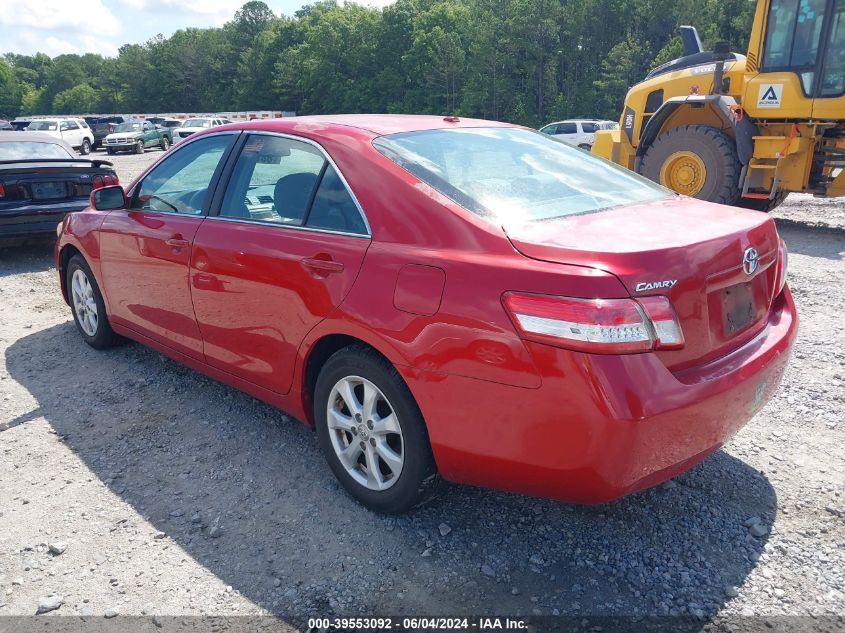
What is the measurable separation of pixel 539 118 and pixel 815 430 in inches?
2034

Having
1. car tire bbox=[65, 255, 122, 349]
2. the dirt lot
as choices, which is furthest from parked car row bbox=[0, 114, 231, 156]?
the dirt lot

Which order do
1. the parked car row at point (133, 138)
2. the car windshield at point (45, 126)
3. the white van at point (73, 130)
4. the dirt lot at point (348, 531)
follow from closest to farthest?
1. the dirt lot at point (348, 531)
2. the car windshield at point (45, 126)
3. the white van at point (73, 130)
4. the parked car row at point (133, 138)

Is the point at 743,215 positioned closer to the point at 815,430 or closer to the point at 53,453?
the point at 815,430

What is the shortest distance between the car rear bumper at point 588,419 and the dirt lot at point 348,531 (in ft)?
1.35

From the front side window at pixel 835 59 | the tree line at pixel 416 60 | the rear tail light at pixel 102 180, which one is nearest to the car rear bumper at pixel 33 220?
the rear tail light at pixel 102 180

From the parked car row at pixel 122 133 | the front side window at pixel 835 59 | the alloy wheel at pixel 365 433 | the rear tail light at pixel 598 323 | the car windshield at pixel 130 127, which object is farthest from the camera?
the car windshield at pixel 130 127

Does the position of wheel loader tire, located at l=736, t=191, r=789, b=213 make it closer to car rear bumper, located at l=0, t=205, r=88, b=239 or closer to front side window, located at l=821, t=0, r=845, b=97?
front side window, located at l=821, t=0, r=845, b=97

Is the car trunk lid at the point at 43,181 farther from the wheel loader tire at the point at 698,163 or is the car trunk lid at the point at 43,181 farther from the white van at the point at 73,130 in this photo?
the white van at the point at 73,130

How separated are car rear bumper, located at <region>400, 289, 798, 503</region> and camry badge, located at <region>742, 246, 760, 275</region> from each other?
311 mm

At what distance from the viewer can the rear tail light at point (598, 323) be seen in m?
2.09

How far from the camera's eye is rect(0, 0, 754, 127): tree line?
4681cm

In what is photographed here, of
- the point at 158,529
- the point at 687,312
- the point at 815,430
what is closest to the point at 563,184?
the point at 687,312

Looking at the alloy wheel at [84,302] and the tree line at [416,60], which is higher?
the tree line at [416,60]

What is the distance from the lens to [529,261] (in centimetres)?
224
